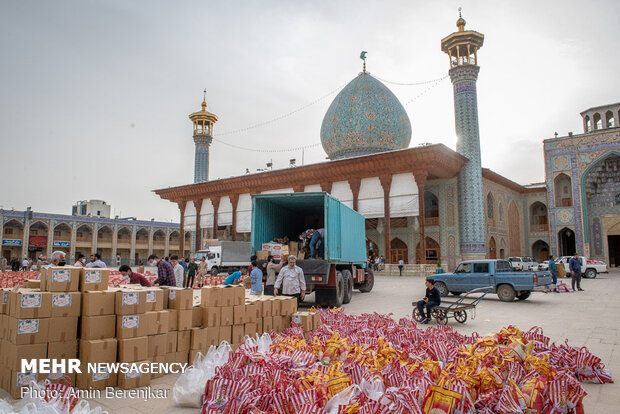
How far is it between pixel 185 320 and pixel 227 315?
1.93 feet

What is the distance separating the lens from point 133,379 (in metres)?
4.21

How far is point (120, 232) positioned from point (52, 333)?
51143mm

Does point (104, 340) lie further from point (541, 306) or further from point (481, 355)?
point (541, 306)

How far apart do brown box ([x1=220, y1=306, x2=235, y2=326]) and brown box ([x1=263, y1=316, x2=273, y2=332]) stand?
23.5 inches

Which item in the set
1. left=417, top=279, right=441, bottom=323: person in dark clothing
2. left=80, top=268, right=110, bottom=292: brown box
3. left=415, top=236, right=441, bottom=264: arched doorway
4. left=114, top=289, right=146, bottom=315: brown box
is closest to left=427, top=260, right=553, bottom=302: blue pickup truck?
left=417, top=279, right=441, bottom=323: person in dark clothing

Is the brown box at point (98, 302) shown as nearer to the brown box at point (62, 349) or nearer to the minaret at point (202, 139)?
the brown box at point (62, 349)

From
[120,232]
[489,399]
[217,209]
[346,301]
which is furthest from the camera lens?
[120,232]

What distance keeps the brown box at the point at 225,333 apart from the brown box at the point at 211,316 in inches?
4.1

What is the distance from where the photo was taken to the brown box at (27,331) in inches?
154

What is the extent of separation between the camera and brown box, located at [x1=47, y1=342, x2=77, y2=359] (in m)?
4.06

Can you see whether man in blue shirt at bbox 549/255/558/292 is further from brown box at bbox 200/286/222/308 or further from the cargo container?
brown box at bbox 200/286/222/308

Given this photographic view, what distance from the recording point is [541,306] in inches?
413

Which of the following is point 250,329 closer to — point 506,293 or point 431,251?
point 506,293

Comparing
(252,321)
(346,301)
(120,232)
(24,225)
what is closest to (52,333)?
(252,321)
